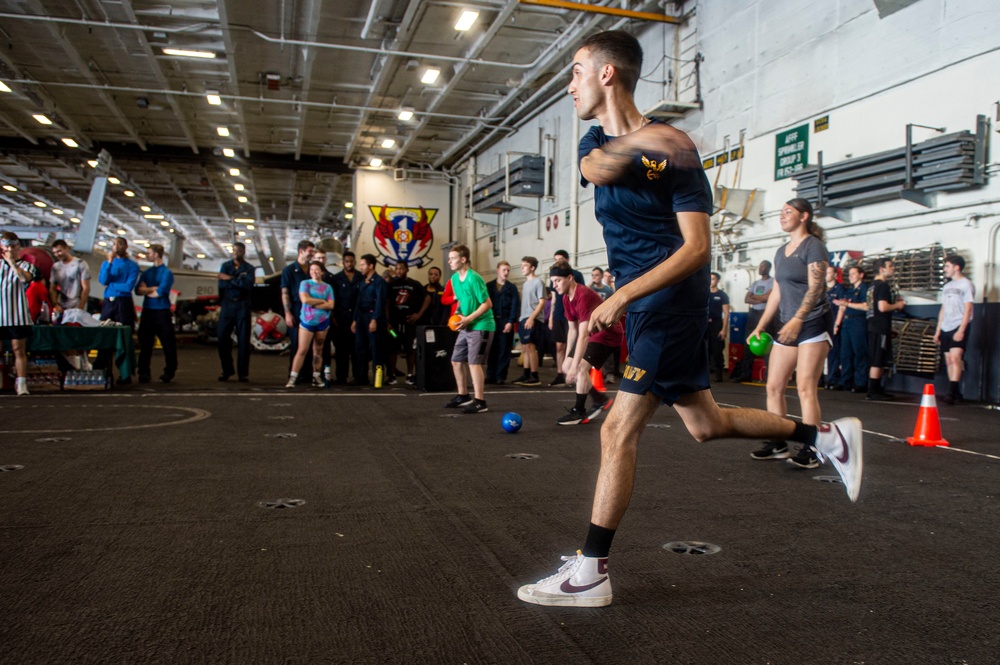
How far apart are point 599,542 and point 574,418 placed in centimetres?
454

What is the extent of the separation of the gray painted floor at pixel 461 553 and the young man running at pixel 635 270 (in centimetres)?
28

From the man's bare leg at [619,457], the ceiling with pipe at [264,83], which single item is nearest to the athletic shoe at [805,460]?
the man's bare leg at [619,457]

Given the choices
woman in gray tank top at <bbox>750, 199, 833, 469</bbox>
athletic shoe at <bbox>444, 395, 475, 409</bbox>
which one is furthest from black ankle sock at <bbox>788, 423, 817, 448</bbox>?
athletic shoe at <bbox>444, 395, 475, 409</bbox>

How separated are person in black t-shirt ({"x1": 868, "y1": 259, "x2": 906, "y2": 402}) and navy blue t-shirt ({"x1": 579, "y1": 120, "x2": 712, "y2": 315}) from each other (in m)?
8.65

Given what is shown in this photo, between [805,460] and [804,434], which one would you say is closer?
[804,434]

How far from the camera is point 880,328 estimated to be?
1016cm

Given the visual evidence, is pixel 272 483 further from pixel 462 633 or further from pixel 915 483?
pixel 915 483

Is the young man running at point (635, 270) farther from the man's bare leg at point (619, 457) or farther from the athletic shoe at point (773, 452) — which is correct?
the athletic shoe at point (773, 452)

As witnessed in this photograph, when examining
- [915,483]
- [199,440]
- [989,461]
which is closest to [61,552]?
[199,440]

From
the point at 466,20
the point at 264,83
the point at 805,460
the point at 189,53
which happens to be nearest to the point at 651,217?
the point at 805,460

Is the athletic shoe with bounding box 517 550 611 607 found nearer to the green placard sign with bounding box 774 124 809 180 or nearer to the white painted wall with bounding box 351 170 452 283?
the green placard sign with bounding box 774 124 809 180

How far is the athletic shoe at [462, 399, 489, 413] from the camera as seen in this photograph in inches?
308

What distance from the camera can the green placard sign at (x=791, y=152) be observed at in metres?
12.2

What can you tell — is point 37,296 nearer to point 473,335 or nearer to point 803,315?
point 473,335
